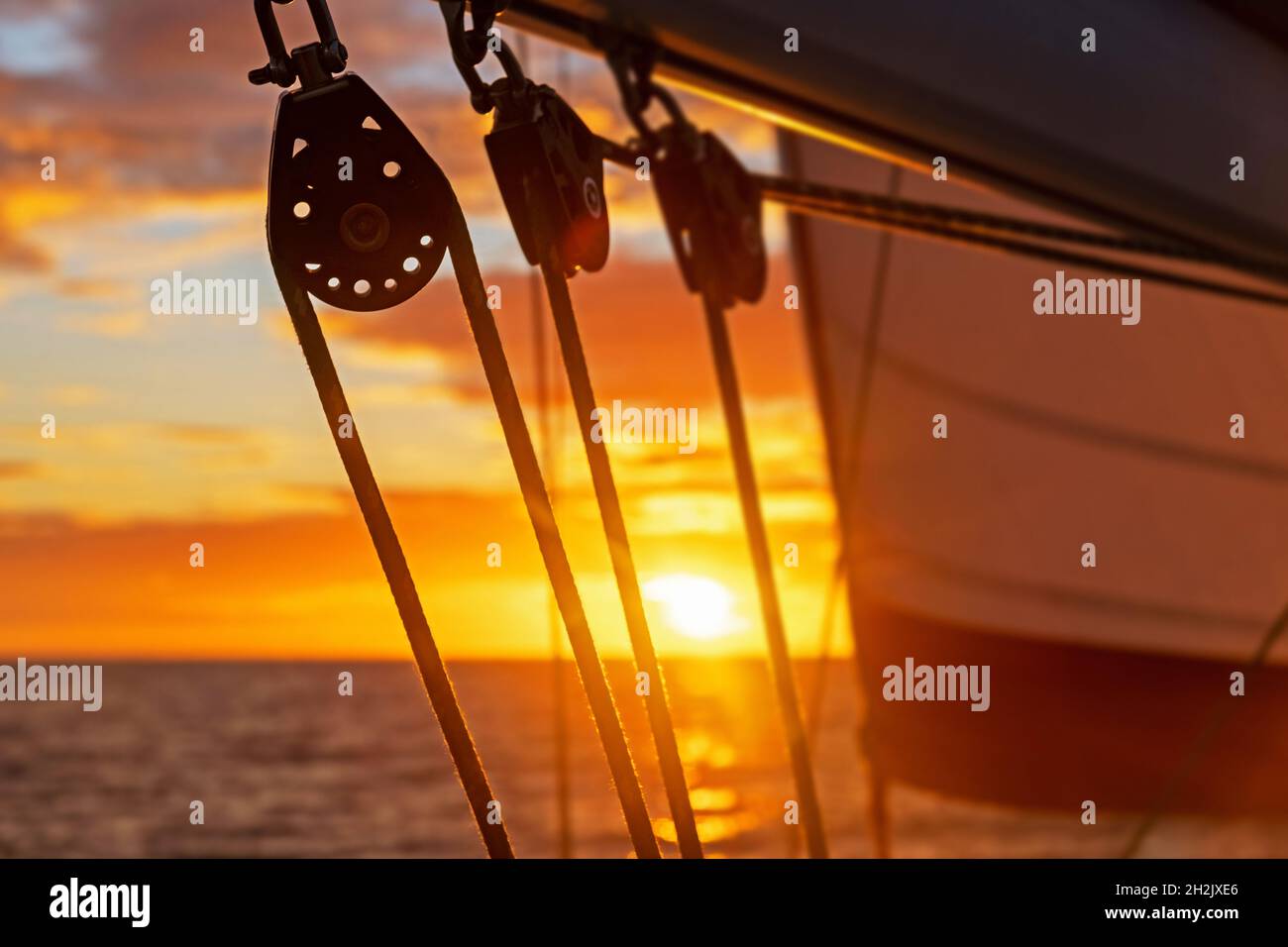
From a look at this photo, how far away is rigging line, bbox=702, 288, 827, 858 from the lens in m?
1.94

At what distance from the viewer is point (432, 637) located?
1324 millimetres

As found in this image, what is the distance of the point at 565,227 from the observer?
1400 mm

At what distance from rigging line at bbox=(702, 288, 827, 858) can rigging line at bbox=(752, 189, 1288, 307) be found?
207 millimetres

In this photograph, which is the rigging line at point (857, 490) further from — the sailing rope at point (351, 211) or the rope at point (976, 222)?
the sailing rope at point (351, 211)

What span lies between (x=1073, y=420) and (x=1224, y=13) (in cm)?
456

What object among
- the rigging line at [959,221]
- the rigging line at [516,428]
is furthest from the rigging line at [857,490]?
the rigging line at [516,428]

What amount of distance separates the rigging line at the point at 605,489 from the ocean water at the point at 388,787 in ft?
24.3

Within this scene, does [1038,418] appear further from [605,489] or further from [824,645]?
[605,489]

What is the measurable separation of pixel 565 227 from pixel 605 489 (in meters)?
0.24

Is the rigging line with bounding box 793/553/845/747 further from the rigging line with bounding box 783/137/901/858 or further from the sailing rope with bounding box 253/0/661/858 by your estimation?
the sailing rope with bounding box 253/0/661/858

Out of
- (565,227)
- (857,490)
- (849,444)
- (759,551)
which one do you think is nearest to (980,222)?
(759,551)
